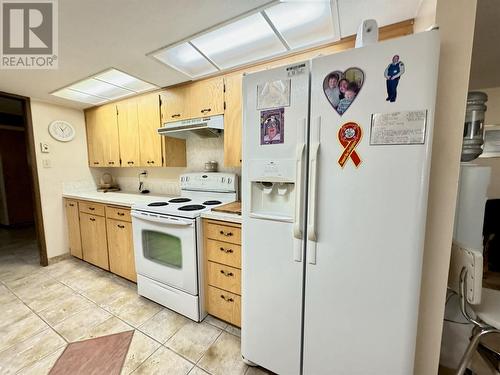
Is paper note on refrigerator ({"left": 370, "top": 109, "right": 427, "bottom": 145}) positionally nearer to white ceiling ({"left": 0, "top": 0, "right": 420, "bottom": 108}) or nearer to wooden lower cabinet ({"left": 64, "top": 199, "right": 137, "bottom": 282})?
white ceiling ({"left": 0, "top": 0, "right": 420, "bottom": 108})

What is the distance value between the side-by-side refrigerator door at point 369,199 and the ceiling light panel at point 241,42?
67 centimetres

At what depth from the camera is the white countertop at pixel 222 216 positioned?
1.56 metres

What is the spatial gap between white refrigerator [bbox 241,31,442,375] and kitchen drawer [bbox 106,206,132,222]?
160cm

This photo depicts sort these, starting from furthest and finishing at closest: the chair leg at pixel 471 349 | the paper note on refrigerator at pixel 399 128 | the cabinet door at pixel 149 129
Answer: the cabinet door at pixel 149 129
the chair leg at pixel 471 349
the paper note on refrigerator at pixel 399 128

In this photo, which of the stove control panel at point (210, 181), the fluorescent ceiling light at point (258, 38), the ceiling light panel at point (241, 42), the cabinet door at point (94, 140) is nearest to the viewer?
the fluorescent ceiling light at point (258, 38)

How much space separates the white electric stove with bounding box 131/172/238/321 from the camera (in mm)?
1709

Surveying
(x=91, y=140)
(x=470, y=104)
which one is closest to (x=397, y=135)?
(x=470, y=104)

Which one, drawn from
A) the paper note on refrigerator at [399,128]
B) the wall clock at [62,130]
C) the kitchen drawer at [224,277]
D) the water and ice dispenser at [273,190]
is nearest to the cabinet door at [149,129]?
A: the wall clock at [62,130]

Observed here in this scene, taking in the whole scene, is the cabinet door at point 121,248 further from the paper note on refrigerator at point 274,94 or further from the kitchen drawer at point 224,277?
the paper note on refrigerator at point 274,94

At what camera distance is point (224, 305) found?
5.63 ft

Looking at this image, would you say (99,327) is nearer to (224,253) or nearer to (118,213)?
(118,213)

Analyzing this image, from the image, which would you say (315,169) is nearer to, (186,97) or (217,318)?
(217,318)

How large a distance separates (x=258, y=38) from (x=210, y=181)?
4.62 feet

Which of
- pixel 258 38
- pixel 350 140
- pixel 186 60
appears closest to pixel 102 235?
pixel 186 60
